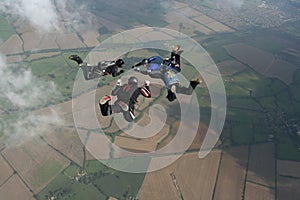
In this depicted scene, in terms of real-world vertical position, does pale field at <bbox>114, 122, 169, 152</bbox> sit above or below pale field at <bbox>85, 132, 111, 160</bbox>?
above

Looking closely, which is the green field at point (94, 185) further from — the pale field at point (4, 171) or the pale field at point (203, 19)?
the pale field at point (203, 19)

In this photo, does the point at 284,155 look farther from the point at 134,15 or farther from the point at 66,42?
the point at 134,15

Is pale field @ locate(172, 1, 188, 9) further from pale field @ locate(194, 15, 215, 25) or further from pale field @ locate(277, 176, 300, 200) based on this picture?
pale field @ locate(277, 176, 300, 200)

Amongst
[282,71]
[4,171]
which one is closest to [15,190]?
[4,171]

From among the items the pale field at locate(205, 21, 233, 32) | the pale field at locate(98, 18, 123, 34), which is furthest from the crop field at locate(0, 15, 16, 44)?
the pale field at locate(205, 21, 233, 32)

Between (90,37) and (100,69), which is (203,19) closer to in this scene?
(90,37)

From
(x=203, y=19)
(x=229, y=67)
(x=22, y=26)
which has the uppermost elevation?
(x=203, y=19)

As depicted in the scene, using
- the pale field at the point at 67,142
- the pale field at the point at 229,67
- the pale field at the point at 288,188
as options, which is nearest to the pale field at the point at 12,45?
the pale field at the point at 67,142
